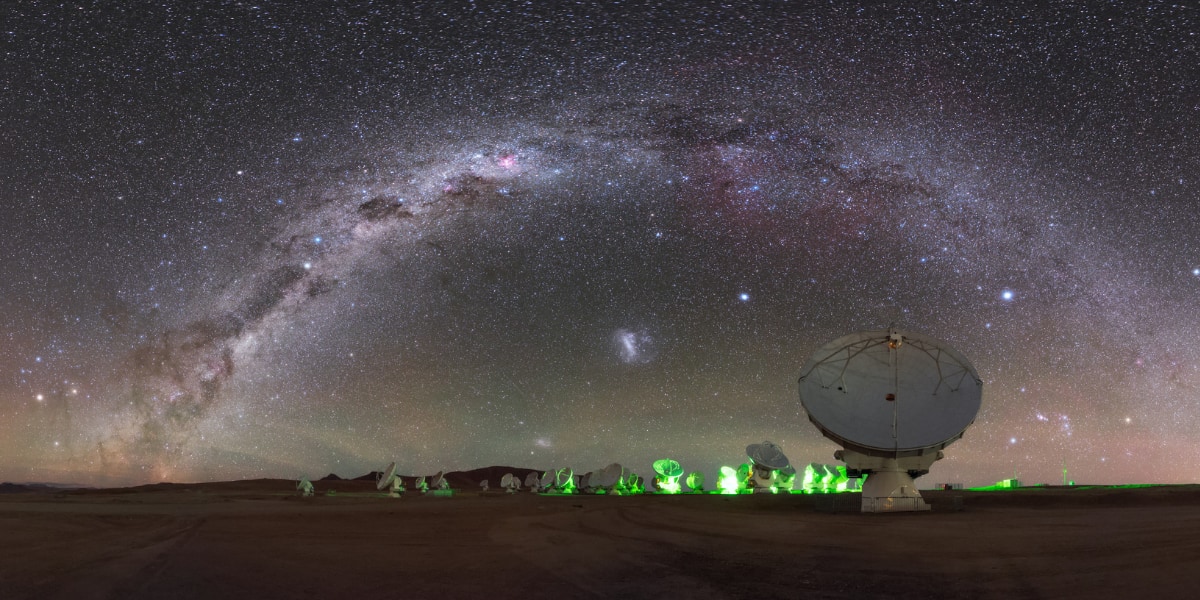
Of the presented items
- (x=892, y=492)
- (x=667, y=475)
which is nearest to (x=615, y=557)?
(x=892, y=492)

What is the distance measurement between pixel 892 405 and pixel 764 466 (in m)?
25.3

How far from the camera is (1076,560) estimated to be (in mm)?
13625

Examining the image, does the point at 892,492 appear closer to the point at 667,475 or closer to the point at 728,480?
the point at 728,480

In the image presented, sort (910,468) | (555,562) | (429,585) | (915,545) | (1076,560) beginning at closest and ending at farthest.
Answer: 1. (429,585)
2. (1076,560)
3. (555,562)
4. (915,545)
5. (910,468)

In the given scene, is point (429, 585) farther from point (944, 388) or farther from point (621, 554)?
point (944, 388)

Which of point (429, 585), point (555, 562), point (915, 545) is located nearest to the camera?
point (429, 585)

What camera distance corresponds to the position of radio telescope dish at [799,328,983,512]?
25.2 metres

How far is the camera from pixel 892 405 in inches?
1013

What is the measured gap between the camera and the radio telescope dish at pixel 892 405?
2525 cm

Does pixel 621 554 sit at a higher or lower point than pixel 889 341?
lower

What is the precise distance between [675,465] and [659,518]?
1243 inches

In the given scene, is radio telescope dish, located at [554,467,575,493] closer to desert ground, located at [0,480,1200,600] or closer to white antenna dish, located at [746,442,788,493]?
white antenna dish, located at [746,442,788,493]

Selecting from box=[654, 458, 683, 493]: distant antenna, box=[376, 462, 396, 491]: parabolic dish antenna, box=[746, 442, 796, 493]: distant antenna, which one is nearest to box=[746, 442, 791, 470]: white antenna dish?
box=[746, 442, 796, 493]: distant antenna

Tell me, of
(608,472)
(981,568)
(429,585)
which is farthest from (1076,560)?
(608,472)
